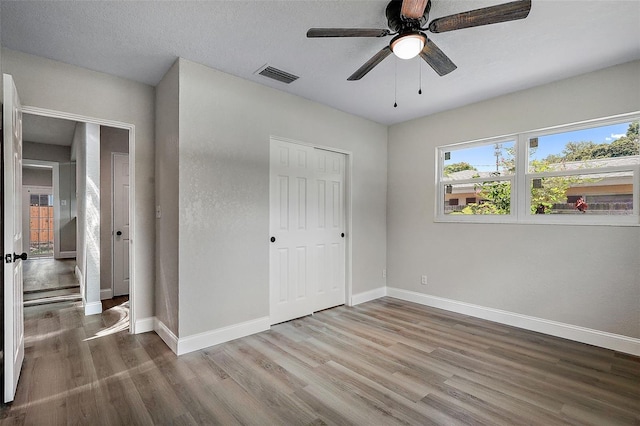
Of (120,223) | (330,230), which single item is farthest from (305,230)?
(120,223)

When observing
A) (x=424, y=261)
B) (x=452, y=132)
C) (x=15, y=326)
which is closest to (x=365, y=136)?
(x=452, y=132)

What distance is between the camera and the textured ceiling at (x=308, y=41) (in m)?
2.10

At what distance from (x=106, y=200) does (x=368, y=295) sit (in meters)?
4.11

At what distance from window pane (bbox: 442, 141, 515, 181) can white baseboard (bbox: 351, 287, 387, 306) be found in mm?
1893

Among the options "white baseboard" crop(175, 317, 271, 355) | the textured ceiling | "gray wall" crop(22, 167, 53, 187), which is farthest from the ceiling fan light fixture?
"gray wall" crop(22, 167, 53, 187)

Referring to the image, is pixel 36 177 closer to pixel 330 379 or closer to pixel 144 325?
pixel 144 325

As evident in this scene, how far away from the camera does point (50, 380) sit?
2.32 meters

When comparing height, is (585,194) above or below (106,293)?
above

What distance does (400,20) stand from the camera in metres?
2.01

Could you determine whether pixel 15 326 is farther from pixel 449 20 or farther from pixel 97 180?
pixel 449 20

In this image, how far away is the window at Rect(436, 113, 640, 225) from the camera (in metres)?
2.92

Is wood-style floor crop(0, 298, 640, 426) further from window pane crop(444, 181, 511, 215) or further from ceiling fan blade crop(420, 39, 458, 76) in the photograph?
ceiling fan blade crop(420, 39, 458, 76)

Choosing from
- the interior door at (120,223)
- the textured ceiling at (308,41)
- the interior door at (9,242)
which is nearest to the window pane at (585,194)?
the textured ceiling at (308,41)

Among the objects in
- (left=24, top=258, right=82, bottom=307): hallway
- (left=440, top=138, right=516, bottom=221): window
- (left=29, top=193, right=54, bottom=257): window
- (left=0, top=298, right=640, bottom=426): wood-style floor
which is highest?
(left=440, top=138, right=516, bottom=221): window
